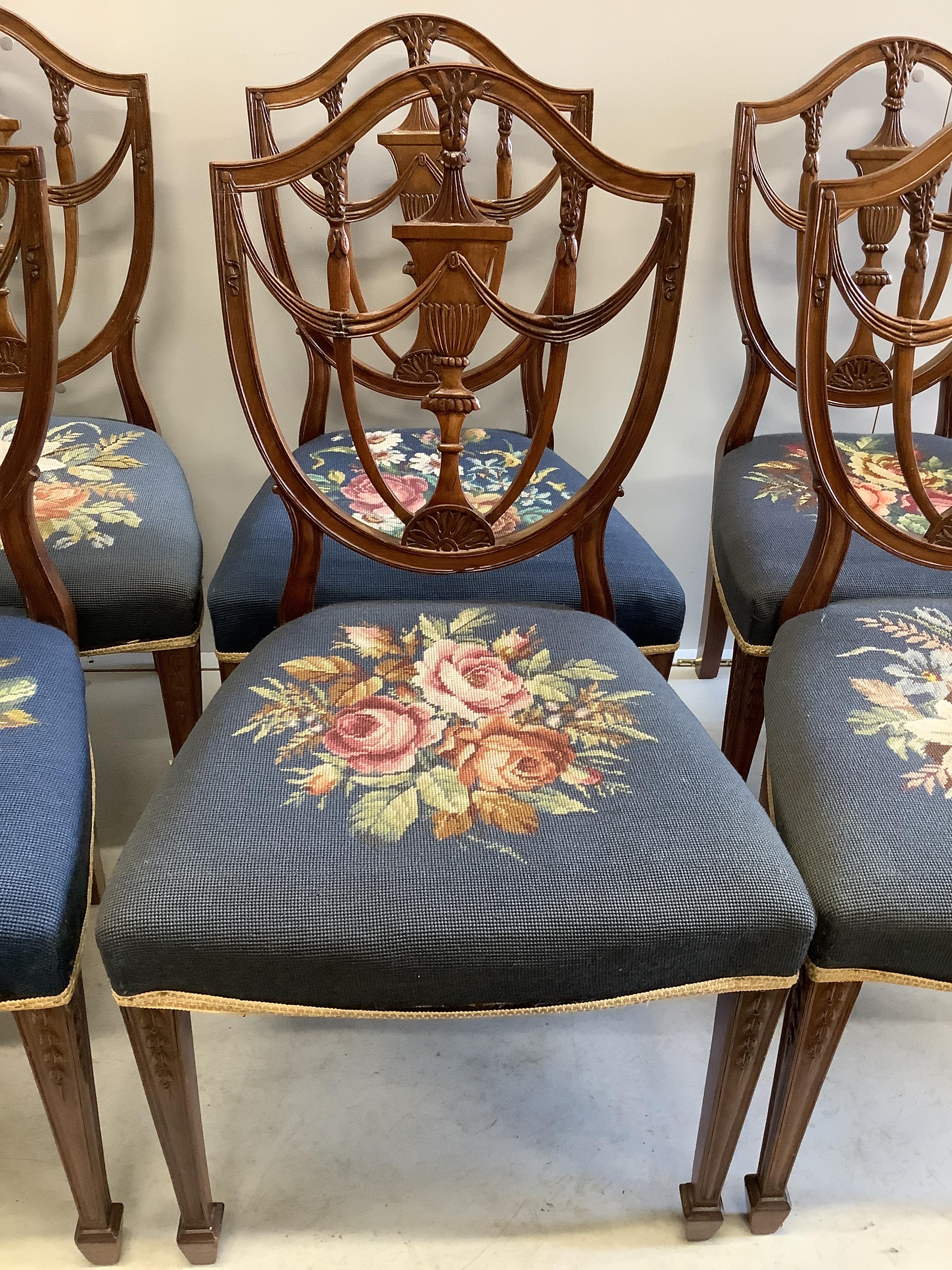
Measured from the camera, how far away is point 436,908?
682 mm

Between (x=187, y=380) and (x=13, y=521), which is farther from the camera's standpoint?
(x=187, y=380)

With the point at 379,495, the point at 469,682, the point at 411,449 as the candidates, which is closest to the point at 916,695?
the point at 469,682

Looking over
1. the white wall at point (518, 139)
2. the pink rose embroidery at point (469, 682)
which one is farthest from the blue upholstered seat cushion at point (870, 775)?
the white wall at point (518, 139)

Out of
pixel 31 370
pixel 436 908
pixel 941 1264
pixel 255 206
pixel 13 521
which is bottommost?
pixel 941 1264

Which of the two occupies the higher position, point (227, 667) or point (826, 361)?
point (826, 361)

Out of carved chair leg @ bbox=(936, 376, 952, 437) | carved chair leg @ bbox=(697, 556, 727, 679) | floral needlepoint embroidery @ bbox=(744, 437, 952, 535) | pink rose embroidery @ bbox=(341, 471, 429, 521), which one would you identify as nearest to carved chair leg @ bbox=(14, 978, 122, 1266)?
pink rose embroidery @ bbox=(341, 471, 429, 521)

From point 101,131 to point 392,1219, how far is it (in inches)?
55.5

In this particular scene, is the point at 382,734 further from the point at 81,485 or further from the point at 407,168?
the point at 407,168

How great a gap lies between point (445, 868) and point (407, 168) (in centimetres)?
101

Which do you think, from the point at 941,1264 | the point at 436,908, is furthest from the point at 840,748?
the point at 941,1264

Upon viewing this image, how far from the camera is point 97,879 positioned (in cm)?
111

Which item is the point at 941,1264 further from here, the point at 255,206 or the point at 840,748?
the point at 255,206

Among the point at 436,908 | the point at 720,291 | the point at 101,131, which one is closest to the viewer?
the point at 436,908

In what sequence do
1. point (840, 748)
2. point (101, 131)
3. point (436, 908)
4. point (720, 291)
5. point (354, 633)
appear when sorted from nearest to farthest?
point (436, 908)
point (840, 748)
point (354, 633)
point (101, 131)
point (720, 291)
